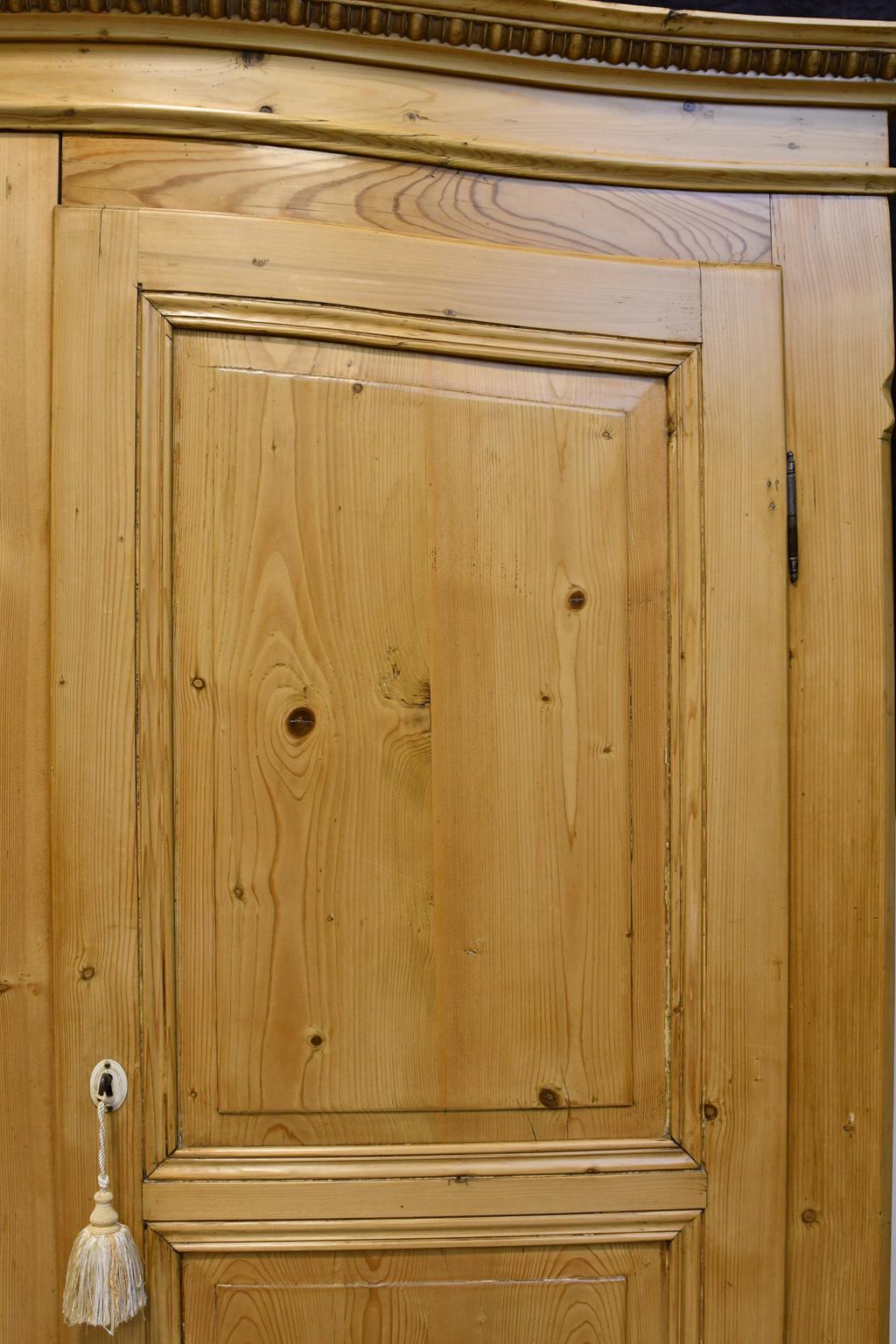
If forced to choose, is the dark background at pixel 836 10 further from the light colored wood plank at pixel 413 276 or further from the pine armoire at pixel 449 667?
the light colored wood plank at pixel 413 276

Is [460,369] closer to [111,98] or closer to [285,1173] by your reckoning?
[111,98]

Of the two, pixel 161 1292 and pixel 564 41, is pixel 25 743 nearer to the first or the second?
pixel 161 1292

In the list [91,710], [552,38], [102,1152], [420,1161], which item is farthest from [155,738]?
[552,38]

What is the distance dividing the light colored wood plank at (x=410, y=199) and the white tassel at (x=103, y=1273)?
0.85m

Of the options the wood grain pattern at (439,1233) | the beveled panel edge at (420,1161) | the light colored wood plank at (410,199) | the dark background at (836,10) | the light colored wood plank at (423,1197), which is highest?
the dark background at (836,10)

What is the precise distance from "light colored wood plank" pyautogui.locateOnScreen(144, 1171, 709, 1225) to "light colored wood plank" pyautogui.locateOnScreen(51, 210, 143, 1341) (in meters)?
0.06

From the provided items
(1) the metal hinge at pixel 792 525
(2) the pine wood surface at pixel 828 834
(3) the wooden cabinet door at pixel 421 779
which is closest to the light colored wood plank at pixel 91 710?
(3) the wooden cabinet door at pixel 421 779

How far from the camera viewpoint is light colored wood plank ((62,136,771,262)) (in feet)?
2.47

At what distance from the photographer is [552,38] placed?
0.77 metres

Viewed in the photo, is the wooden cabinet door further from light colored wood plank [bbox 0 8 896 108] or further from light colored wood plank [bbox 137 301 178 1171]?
light colored wood plank [bbox 0 8 896 108]

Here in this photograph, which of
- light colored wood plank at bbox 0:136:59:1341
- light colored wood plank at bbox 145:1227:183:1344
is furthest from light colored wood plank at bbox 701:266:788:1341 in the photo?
light colored wood plank at bbox 0:136:59:1341

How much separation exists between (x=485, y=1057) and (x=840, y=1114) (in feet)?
1.19

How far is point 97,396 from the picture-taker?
0.74 metres

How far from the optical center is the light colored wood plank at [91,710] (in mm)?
734
